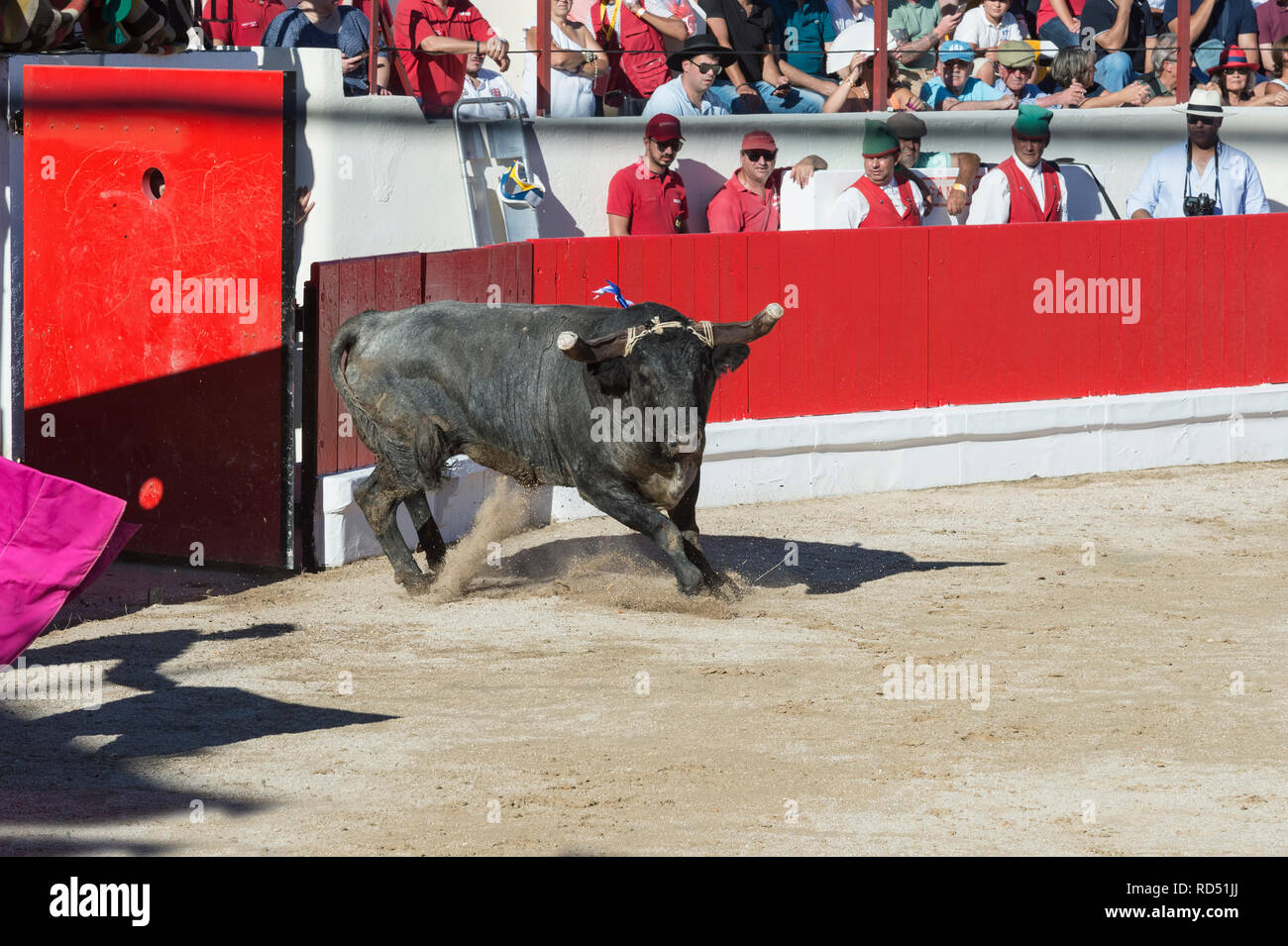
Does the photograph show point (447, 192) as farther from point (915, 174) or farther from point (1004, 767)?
point (1004, 767)

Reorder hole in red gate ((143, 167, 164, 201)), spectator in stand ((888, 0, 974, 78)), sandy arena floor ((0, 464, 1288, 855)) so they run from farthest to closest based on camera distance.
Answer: spectator in stand ((888, 0, 974, 78)) → hole in red gate ((143, 167, 164, 201)) → sandy arena floor ((0, 464, 1288, 855))

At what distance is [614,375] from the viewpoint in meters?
7.82

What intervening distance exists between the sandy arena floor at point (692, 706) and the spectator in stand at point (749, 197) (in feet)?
8.06

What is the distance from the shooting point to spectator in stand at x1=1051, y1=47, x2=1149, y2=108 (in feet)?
43.9

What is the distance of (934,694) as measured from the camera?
21.8 feet

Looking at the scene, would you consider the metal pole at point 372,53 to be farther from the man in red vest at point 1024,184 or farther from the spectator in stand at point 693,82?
the man in red vest at point 1024,184

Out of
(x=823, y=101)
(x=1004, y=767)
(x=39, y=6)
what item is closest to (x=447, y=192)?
(x=823, y=101)

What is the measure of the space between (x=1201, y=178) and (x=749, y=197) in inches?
127

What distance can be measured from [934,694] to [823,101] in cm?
702

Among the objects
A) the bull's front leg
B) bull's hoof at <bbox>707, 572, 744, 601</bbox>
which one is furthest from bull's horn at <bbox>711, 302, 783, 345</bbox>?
bull's hoof at <bbox>707, 572, 744, 601</bbox>

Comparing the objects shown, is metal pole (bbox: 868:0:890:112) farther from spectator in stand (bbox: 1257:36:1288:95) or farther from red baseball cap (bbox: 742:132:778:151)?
spectator in stand (bbox: 1257:36:1288:95)

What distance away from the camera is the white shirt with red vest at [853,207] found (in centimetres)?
1162

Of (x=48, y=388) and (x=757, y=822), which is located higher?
(x=48, y=388)

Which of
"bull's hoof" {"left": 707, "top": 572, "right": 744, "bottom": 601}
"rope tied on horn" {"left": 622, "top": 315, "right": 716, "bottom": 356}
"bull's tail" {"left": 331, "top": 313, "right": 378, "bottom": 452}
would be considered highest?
"rope tied on horn" {"left": 622, "top": 315, "right": 716, "bottom": 356}
